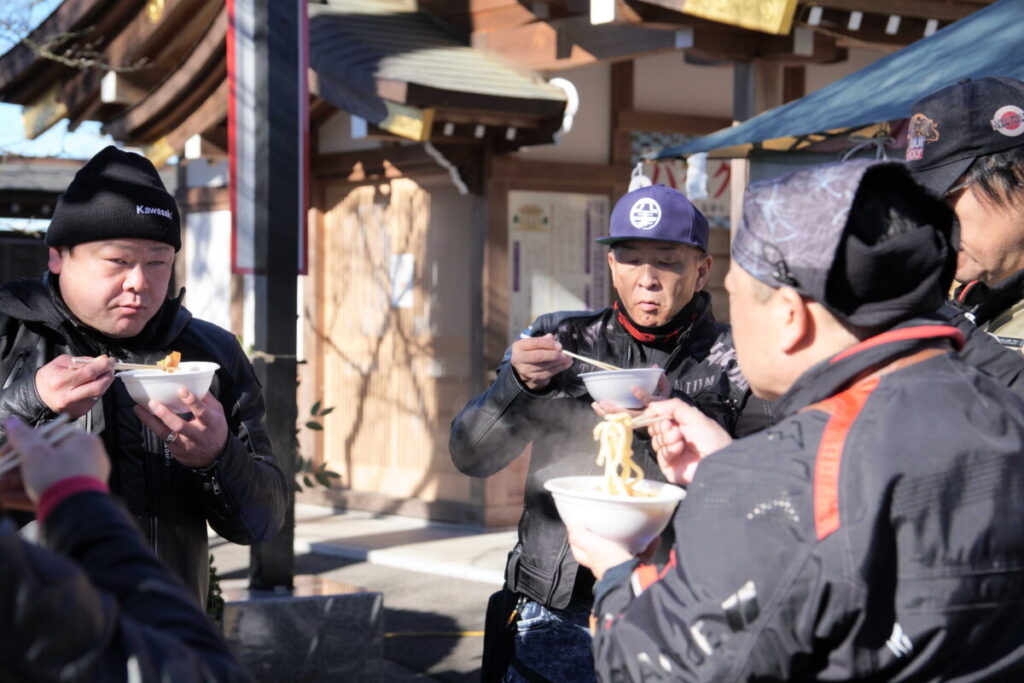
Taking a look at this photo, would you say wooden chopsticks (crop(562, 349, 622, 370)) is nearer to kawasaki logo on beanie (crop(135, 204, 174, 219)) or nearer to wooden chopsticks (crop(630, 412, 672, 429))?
wooden chopsticks (crop(630, 412, 672, 429))

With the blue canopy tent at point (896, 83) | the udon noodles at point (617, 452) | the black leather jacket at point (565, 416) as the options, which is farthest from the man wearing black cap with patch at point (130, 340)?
the blue canopy tent at point (896, 83)

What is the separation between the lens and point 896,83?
583 cm

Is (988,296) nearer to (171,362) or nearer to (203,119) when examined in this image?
(171,362)

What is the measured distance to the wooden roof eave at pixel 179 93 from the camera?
33.2 feet

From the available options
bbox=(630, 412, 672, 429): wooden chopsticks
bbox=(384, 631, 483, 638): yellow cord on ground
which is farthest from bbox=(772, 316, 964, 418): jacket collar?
bbox=(384, 631, 483, 638): yellow cord on ground

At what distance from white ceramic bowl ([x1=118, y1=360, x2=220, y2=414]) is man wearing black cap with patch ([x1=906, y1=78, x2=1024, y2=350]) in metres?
1.85

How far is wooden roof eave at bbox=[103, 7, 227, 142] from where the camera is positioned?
10.1m

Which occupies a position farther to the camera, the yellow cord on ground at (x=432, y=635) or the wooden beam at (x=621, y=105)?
the wooden beam at (x=621, y=105)

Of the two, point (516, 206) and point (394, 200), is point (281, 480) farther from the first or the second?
point (394, 200)

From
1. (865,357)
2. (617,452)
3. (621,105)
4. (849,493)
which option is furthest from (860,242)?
(621,105)

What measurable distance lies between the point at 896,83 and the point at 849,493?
15.3ft

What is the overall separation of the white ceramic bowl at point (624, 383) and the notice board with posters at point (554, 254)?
710cm

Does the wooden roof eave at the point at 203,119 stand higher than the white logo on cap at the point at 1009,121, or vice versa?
the wooden roof eave at the point at 203,119

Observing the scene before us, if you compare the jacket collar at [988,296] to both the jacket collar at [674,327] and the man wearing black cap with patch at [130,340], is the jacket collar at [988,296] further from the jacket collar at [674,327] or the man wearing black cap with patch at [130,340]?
the man wearing black cap with patch at [130,340]
